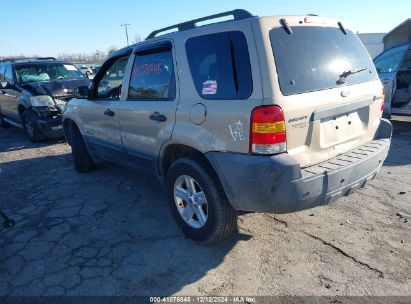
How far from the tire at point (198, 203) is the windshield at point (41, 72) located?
6685 mm

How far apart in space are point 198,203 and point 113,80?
218cm

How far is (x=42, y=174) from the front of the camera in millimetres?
5855

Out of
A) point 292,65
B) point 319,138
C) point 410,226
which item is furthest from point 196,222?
point 410,226

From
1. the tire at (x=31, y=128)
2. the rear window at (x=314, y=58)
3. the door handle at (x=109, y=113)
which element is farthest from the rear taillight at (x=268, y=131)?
the tire at (x=31, y=128)

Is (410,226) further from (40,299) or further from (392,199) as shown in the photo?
(40,299)

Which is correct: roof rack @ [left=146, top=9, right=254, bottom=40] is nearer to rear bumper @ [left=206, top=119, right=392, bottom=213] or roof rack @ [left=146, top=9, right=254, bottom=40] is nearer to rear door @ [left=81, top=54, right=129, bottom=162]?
rear door @ [left=81, top=54, right=129, bottom=162]

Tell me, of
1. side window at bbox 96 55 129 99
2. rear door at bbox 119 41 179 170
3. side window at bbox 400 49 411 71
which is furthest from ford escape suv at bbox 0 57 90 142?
side window at bbox 400 49 411 71

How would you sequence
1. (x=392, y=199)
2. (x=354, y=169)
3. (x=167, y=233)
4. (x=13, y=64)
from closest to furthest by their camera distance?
(x=354, y=169) < (x=167, y=233) < (x=392, y=199) < (x=13, y=64)

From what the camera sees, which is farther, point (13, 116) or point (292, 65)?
point (13, 116)

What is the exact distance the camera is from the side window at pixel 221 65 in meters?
2.75

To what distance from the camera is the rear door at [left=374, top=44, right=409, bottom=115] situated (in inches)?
287

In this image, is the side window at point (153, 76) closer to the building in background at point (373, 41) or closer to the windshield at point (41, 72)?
the windshield at point (41, 72)

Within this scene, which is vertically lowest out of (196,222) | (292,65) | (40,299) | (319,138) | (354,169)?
(40,299)

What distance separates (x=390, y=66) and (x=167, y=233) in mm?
6614
